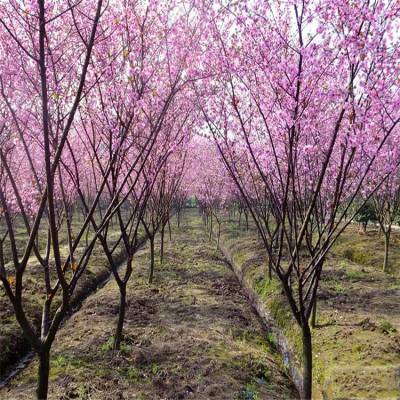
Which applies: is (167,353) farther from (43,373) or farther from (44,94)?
(44,94)

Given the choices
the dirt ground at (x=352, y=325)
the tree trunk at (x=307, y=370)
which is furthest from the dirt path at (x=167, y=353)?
the tree trunk at (x=307, y=370)

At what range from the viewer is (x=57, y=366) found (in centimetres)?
921

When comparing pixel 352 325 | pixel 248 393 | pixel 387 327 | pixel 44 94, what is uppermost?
pixel 44 94

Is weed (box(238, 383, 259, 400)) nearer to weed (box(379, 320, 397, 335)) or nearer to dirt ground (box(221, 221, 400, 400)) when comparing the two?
dirt ground (box(221, 221, 400, 400))

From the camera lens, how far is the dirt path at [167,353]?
8273 millimetres

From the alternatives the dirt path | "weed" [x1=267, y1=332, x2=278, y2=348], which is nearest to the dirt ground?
"weed" [x1=267, y1=332, x2=278, y2=348]

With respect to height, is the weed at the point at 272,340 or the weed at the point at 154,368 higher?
the weed at the point at 154,368

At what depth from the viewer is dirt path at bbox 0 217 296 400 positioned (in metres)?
8.27

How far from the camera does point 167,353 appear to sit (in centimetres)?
991

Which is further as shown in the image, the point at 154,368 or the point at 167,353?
the point at 167,353

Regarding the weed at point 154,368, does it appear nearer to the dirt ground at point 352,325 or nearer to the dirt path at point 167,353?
the dirt path at point 167,353

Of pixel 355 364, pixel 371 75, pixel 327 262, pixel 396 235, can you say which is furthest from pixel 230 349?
pixel 396 235

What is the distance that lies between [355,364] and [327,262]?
36.7 feet

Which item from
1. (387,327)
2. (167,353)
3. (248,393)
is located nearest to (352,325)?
(387,327)
